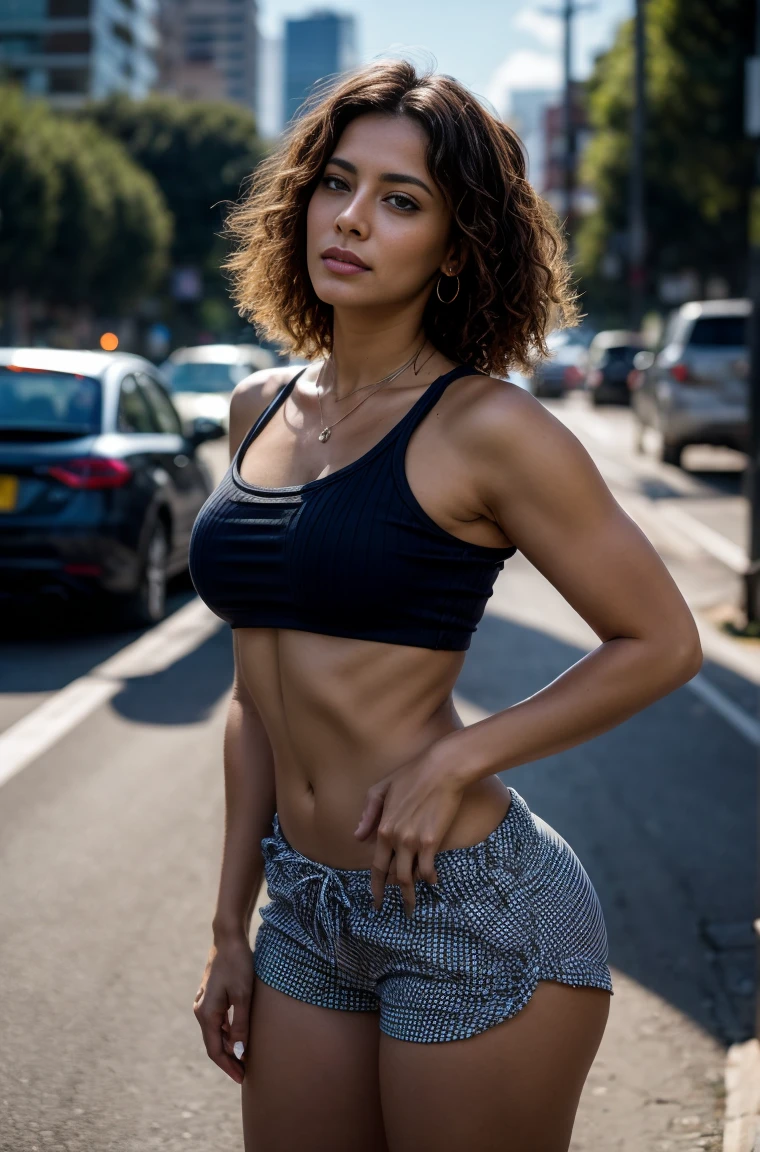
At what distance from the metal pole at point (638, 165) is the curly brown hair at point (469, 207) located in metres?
35.4

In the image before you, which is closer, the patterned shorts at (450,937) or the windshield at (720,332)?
the patterned shorts at (450,937)

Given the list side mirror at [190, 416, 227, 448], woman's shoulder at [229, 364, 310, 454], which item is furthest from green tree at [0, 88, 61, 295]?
woman's shoulder at [229, 364, 310, 454]

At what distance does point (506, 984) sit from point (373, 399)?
819 millimetres

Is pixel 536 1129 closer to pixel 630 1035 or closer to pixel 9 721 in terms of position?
pixel 630 1035

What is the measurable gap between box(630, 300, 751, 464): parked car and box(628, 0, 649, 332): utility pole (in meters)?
17.5

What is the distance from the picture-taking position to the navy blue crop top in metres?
1.99

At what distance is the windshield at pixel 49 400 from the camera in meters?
9.18

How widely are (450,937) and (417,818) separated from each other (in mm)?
195

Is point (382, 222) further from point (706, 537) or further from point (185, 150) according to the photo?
point (185, 150)

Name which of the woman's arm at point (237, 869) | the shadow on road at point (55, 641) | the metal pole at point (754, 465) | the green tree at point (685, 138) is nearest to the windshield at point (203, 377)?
the green tree at point (685, 138)

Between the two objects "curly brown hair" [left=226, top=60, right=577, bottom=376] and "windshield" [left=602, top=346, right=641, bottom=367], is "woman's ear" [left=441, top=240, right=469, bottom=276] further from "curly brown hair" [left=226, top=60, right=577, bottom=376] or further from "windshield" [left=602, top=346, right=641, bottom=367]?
"windshield" [left=602, top=346, right=641, bottom=367]

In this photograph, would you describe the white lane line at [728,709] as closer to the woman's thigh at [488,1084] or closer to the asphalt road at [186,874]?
the asphalt road at [186,874]

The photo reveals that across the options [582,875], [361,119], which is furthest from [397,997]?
[361,119]

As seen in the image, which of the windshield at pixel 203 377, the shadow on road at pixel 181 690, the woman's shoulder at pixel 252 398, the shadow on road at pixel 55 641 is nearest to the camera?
the woman's shoulder at pixel 252 398
